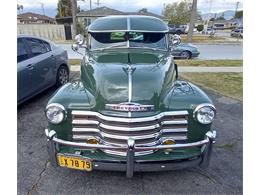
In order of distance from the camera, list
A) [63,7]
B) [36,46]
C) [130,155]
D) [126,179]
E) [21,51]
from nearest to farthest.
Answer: [130,155] < [126,179] < [21,51] < [36,46] < [63,7]

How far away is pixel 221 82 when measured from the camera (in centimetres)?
798

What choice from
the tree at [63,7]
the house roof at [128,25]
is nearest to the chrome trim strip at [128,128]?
the house roof at [128,25]

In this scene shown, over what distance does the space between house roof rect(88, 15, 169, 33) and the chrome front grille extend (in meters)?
1.99

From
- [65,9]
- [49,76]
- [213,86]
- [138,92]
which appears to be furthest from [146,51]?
[65,9]

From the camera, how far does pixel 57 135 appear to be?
115 inches

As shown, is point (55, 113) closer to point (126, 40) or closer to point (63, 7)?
point (126, 40)

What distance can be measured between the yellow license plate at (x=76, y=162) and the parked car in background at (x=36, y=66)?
280 centimetres

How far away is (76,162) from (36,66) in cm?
352

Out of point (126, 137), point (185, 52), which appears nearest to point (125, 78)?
point (126, 137)

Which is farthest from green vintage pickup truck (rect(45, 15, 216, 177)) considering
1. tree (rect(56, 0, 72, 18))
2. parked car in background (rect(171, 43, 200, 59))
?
tree (rect(56, 0, 72, 18))

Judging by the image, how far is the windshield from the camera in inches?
163

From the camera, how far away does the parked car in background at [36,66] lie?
16.7ft

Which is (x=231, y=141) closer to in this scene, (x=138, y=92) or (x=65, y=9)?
(x=138, y=92)

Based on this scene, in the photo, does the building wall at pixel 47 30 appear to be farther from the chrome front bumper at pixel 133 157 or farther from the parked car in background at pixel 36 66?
the chrome front bumper at pixel 133 157
